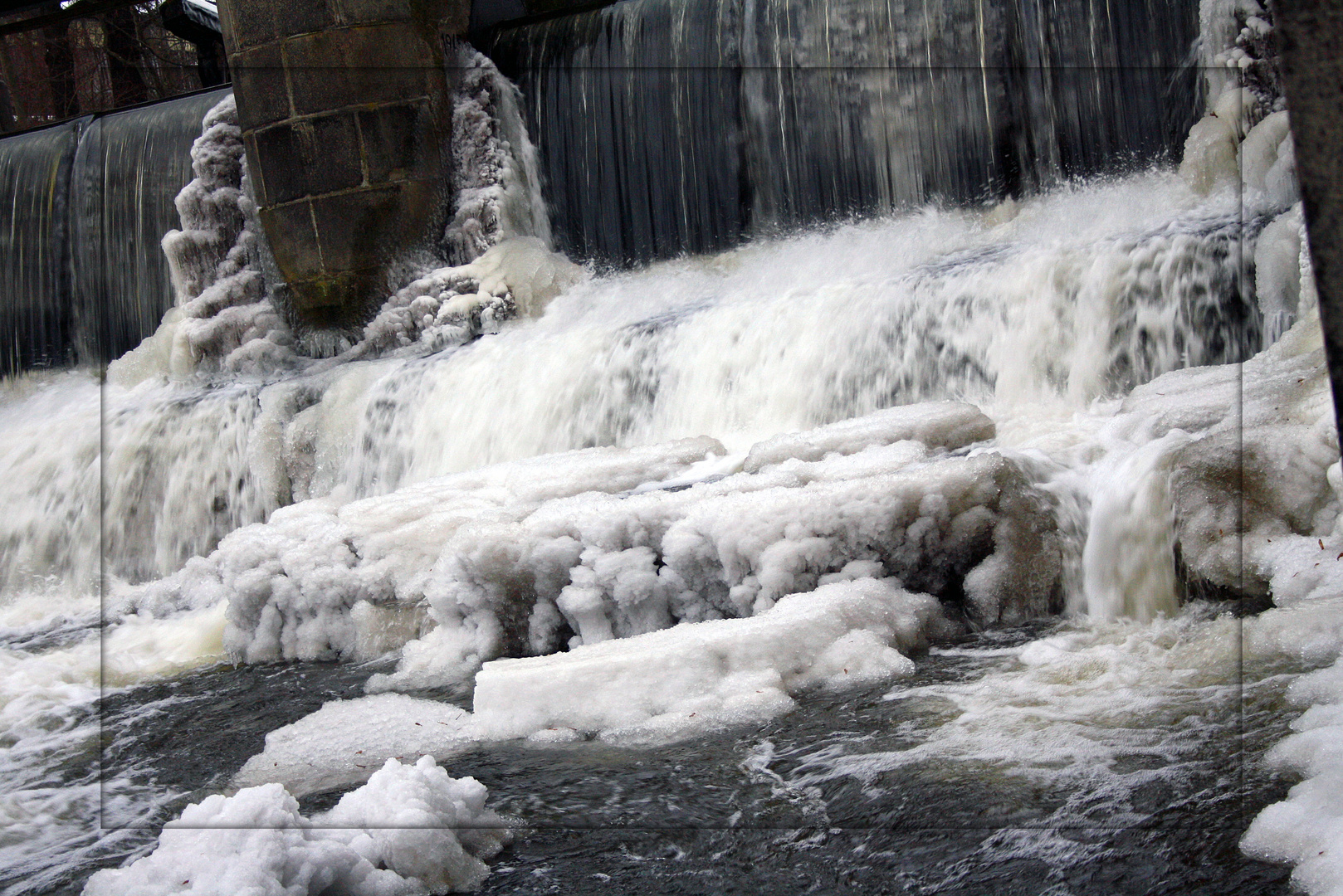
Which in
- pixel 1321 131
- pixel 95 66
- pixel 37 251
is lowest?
pixel 1321 131

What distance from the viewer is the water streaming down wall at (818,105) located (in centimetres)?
597

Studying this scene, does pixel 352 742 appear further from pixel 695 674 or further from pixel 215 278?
pixel 215 278

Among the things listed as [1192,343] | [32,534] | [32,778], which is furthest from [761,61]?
[32,778]

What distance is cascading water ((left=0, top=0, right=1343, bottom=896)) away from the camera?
1818 mm

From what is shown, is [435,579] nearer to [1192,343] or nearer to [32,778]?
[32,778]

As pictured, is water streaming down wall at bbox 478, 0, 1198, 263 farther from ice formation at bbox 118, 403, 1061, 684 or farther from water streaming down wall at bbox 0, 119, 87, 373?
water streaming down wall at bbox 0, 119, 87, 373

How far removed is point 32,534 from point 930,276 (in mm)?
5260

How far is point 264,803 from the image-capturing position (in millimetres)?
1648

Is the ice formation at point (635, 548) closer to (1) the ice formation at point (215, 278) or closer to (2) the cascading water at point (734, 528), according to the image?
(2) the cascading water at point (734, 528)

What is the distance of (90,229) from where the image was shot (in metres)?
8.34

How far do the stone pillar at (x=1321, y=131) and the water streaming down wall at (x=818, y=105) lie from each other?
559 cm

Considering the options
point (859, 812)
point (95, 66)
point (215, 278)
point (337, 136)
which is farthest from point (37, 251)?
point (859, 812)

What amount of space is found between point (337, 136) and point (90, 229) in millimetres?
2726

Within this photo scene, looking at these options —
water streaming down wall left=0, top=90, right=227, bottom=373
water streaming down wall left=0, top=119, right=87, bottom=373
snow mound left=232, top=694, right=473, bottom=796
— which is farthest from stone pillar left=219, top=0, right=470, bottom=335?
snow mound left=232, top=694, right=473, bottom=796
